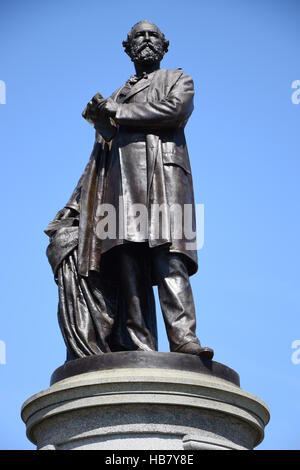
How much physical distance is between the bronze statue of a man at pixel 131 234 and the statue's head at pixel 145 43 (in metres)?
0.43

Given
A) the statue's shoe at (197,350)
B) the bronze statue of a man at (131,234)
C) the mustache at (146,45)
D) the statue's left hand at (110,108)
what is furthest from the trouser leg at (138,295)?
the mustache at (146,45)

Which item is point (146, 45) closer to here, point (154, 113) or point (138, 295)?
point (154, 113)

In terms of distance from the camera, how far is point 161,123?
38.5 ft

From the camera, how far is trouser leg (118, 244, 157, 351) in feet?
36.8

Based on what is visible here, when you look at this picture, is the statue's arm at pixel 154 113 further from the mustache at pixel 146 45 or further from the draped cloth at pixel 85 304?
the draped cloth at pixel 85 304

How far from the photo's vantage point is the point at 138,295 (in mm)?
11383

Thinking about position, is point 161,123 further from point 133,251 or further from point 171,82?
point 133,251

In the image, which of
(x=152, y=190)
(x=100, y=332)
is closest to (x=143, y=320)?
(x=100, y=332)

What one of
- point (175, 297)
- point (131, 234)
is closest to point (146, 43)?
point (131, 234)

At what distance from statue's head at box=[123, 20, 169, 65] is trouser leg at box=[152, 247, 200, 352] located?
267cm

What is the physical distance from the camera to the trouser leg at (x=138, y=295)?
36.8 feet

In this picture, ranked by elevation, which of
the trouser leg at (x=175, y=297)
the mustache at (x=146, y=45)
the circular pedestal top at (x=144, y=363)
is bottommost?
the circular pedestal top at (x=144, y=363)

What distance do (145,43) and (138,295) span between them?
3.24m

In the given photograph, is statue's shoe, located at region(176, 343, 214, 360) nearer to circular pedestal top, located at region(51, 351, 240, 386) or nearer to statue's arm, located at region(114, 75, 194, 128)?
circular pedestal top, located at region(51, 351, 240, 386)
